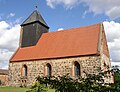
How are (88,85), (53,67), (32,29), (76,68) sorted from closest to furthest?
(88,85)
(76,68)
(53,67)
(32,29)

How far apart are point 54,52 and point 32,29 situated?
23.0ft

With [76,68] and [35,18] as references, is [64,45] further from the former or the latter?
[35,18]

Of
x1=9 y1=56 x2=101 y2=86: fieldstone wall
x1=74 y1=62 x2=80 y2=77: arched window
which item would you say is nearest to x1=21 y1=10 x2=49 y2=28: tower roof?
x1=9 y1=56 x2=101 y2=86: fieldstone wall

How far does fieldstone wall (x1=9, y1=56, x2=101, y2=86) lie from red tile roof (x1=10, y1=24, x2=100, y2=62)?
663 millimetres

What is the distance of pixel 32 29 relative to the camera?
102ft

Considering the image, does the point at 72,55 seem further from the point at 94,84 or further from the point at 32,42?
the point at 94,84

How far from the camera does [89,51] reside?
23250 millimetres

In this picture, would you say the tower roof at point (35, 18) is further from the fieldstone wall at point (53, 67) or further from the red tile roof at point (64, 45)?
the fieldstone wall at point (53, 67)

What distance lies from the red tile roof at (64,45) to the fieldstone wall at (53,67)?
66 centimetres

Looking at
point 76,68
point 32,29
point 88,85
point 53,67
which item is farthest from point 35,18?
point 88,85

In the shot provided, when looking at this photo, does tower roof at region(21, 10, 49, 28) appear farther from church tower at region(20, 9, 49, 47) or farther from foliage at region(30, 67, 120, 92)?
foliage at region(30, 67, 120, 92)

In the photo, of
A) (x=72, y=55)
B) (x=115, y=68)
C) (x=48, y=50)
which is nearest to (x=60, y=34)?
(x=48, y=50)

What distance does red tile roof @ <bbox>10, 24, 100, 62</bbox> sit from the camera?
2430 centimetres

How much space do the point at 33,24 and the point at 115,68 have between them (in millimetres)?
27931
